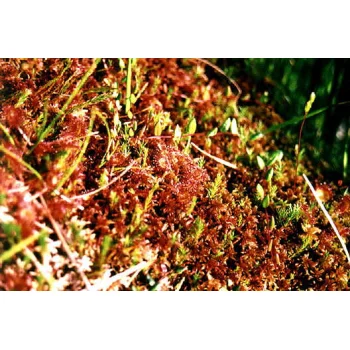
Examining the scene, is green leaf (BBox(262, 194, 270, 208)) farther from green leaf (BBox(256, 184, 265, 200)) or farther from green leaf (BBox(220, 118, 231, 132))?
green leaf (BBox(220, 118, 231, 132))

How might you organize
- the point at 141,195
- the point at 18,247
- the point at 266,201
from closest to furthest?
1. the point at 18,247
2. the point at 141,195
3. the point at 266,201

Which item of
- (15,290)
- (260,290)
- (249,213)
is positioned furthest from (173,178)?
(15,290)

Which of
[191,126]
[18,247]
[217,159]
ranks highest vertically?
[191,126]

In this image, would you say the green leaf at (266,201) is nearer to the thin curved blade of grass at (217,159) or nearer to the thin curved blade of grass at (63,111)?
the thin curved blade of grass at (217,159)

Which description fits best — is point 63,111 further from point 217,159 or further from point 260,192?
point 260,192

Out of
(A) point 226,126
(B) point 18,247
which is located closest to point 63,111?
(B) point 18,247

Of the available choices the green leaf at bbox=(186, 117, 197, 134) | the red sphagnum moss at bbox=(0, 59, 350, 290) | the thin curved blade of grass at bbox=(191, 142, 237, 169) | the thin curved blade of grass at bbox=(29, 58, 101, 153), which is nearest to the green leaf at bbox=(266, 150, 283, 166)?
the red sphagnum moss at bbox=(0, 59, 350, 290)
